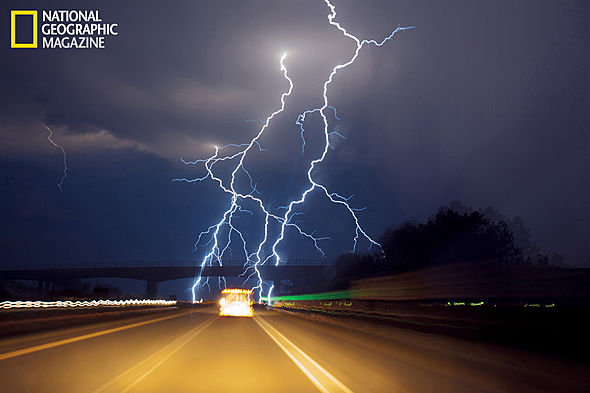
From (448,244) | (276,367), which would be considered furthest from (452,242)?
(276,367)

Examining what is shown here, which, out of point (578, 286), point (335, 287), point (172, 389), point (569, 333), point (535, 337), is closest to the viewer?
point (172, 389)

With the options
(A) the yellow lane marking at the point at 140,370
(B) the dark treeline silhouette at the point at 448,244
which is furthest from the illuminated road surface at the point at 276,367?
(B) the dark treeline silhouette at the point at 448,244

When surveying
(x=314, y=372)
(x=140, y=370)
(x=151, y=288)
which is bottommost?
(x=314, y=372)

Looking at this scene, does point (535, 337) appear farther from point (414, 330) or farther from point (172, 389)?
point (414, 330)

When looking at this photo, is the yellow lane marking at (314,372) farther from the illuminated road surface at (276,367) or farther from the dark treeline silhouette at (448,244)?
the dark treeline silhouette at (448,244)

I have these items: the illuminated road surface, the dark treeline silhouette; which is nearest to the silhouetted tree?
the dark treeline silhouette

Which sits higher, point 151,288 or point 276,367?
point 151,288

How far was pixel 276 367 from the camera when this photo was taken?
14625 millimetres

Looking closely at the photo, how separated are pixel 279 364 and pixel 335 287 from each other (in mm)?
55210

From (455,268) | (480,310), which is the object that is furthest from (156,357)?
(455,268)

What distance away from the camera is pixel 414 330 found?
26203mm

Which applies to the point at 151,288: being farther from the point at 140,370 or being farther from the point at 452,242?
the point at 140,370

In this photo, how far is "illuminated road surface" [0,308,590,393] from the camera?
11461mm

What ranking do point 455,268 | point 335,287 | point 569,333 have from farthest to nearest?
1. point 335,287
2. point 455,268
3. point 569,333
